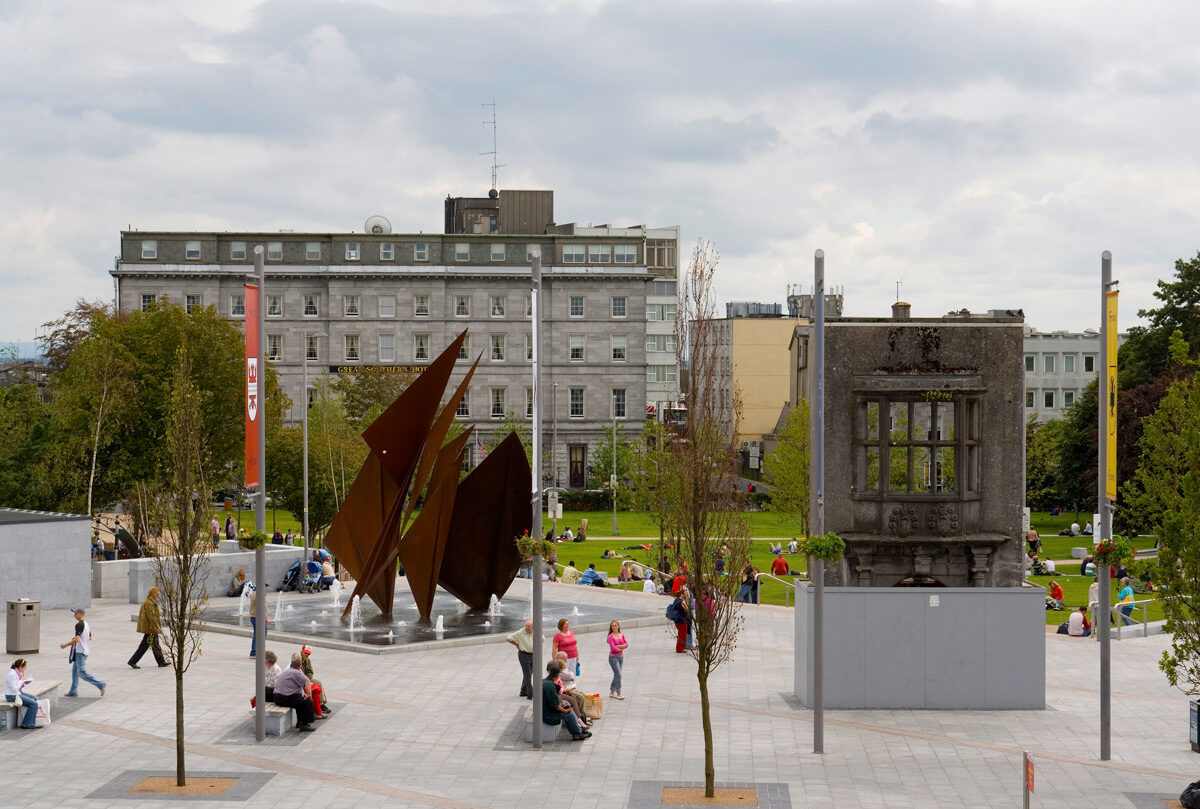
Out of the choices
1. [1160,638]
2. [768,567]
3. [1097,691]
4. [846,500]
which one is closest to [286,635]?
[846,500]

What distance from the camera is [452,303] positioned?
98.1m

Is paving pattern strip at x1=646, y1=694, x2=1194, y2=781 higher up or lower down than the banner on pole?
lower down

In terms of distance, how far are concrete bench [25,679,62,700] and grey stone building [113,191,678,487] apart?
7280 cm

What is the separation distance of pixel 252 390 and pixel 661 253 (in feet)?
372

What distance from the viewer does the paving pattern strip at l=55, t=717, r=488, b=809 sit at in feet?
54.5

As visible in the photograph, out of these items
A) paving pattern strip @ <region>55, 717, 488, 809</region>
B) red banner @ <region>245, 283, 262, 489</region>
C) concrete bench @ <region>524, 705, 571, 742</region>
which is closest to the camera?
paving pattern strip @ <region>55, 717, 488, 809</region>

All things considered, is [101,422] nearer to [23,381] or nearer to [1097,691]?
[23,381]

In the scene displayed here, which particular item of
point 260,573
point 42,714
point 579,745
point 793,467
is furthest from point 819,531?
point 793,467

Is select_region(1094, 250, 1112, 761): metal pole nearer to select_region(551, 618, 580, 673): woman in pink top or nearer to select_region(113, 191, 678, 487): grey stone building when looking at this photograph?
select_region(551, 618, 580, 673): woman in pink top

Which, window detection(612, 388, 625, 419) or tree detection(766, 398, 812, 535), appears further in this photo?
window detection(612, 388, 625, 419)

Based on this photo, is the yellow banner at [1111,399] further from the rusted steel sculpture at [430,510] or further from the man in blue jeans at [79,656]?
the man in blue jeans at [79,656]

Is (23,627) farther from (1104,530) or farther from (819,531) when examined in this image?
(1104,530)

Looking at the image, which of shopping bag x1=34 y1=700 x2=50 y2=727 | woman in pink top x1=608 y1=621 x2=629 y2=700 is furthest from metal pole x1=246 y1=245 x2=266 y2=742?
woman in pink top x1=608 y1=621 x2=629 y2=700

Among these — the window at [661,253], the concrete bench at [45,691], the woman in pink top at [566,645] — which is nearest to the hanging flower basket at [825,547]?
the woman in pink top at [566,645]
